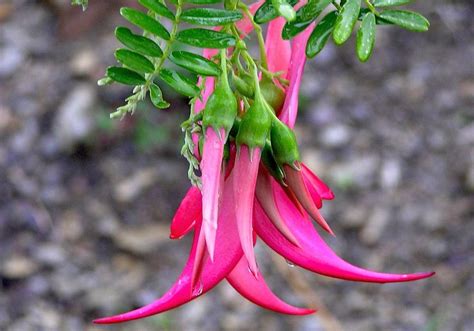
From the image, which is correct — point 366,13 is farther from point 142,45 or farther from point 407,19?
point 142,45

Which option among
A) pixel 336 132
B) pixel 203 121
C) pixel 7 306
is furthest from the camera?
pixel 336 132

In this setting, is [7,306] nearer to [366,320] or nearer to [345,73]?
[366,320]

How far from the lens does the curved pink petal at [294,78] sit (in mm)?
729

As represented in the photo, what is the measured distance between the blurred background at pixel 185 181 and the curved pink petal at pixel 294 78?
1.36 meters

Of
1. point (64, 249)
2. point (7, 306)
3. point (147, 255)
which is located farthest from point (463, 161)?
point (7, 306)

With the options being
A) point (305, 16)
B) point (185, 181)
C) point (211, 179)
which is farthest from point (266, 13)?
point (185, 181)

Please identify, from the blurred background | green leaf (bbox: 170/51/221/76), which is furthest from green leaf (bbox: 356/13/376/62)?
the blurred background

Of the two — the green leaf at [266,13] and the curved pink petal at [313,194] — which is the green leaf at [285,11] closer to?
the green leaf at [266,13]

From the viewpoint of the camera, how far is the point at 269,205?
686mm

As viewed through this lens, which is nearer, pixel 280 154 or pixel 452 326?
pixel 280 154

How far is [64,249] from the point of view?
7.70 feet

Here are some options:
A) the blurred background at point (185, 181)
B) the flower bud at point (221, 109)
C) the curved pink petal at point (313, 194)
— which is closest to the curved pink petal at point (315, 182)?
the curved pink petal at point (313, 194)

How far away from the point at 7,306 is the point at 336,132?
1049 mm

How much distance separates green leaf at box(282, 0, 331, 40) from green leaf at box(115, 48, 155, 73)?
0.35 feet
